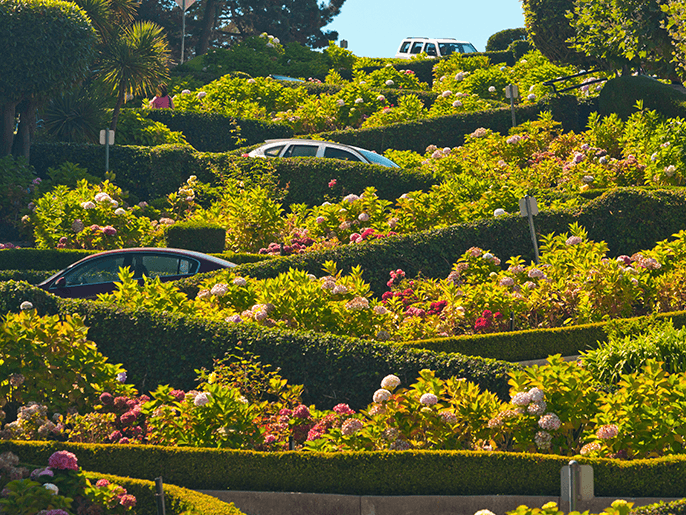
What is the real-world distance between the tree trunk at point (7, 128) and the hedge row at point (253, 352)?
1212 cm

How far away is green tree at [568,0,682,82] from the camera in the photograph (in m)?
17.3

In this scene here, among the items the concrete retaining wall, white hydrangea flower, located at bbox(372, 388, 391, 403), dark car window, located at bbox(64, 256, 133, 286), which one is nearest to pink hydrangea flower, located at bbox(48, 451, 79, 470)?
the concrete retaining wall

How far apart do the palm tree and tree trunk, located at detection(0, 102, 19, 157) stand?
8.84 feet

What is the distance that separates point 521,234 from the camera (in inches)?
516

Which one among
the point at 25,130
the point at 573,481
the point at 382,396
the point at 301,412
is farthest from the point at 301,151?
the point at 573,481

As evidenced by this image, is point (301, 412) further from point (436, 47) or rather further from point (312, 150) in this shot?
point (436, 47)

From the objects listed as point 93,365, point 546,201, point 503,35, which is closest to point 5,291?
point 93,365

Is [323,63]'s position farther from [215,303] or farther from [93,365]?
[93,365]

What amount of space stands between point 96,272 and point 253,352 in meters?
4.57

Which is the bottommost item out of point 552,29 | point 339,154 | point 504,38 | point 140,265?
point 140,265

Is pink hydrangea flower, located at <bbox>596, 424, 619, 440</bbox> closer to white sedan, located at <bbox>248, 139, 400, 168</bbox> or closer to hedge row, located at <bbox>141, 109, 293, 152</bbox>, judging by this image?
white sedan, located at <bbox>248, 139, 400, 168</bbox>

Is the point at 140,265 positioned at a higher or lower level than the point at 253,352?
higher

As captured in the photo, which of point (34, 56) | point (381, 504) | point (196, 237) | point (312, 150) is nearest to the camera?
point (381, 504)

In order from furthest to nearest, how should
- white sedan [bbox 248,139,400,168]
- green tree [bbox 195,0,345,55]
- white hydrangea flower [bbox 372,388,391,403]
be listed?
green tree [bbox 195,0,345,55] < white sedan [bbox 248,139,400,168] < white hydrangea flower [bbox 372,388,391,403]
